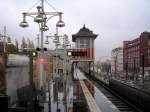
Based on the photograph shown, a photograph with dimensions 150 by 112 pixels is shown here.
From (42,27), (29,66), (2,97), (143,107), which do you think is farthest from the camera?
(143,107)

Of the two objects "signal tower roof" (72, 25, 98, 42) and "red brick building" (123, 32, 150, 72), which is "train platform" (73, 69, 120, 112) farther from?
"signal tower roof" (72, 25, 98, 42)

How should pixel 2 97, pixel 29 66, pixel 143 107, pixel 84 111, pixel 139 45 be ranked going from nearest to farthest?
pixel 2 97 < pixel 29 66 < pixel 84 111 < pixel 143 107 < pixel 139 45

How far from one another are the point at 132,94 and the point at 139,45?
107 metres

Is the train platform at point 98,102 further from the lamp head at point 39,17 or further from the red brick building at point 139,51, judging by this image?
the red brick building at point 139,51

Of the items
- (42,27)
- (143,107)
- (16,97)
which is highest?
(42,27)

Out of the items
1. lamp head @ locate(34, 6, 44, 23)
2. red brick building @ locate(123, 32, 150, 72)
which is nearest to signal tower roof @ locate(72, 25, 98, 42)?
red brick building @ locate(123, 32, 150, 72)

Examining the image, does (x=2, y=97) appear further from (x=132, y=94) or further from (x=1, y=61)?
(x=132, y=94)

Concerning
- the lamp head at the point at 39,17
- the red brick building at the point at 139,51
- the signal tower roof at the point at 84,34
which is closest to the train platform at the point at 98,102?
the lamp head at the point at 39,17

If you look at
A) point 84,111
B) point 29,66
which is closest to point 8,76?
point 29,66

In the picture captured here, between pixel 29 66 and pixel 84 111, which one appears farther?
pixel 84 111

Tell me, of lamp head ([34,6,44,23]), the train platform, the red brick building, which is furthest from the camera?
the red brick building

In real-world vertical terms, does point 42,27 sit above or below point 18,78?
above

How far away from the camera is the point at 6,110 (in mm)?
12539

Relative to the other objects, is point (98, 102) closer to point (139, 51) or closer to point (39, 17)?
point (39, 17)
